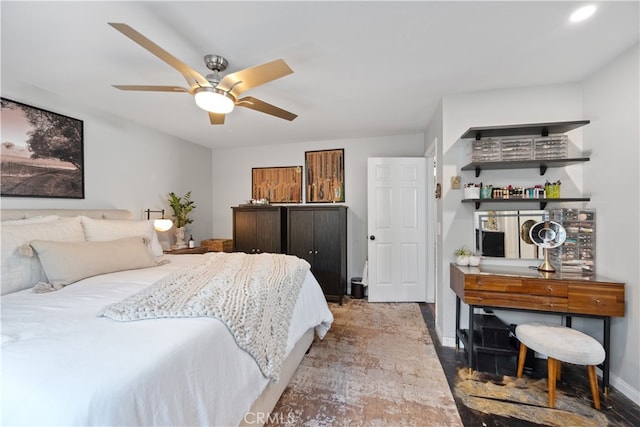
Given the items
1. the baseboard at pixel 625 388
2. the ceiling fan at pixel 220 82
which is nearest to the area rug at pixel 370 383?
the baseboard at pixel 625 388

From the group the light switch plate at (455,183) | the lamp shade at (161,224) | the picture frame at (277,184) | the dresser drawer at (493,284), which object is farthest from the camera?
the picture frame at (277,184)

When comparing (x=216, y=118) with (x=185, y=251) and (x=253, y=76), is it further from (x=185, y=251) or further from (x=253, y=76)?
(x=185, y=251)

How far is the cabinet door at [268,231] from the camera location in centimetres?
384

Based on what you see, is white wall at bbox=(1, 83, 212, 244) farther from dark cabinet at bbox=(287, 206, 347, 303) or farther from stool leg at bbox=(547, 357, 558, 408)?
stool leg at bbox=(547, 357, 558, 408)

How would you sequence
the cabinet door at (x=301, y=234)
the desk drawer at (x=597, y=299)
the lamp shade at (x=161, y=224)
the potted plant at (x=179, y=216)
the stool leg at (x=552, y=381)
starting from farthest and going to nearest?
the cabinet door at (x=301, y=234) < the potted plant at (x=179, y=216) < the lamp shade at (x=161, y=224) < the desk drawer at (x=597, y=299) < the stool leg at (x=552, y=381)

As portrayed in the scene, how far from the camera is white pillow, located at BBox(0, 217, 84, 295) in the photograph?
1.58m

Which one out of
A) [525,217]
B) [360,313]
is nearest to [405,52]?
[525,217]

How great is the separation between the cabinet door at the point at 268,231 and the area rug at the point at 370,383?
150 centimetres

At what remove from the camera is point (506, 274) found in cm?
208

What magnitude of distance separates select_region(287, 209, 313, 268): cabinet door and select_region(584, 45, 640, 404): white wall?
Answer: 2902 millimetres

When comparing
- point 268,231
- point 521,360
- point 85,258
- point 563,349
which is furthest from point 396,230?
point 85,258

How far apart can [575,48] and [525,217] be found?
1.30m

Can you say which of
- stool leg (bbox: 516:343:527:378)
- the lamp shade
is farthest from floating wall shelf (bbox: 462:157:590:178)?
the lamp shade

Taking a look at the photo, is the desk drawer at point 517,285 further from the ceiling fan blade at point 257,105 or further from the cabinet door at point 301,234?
the cabinet door at point 301,234
